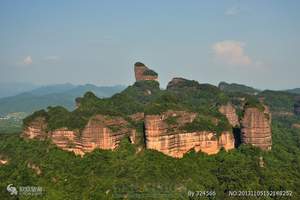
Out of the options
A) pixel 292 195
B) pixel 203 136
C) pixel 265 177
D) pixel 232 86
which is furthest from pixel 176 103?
pixel 232 86

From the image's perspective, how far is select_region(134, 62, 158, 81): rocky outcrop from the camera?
88.9 metres

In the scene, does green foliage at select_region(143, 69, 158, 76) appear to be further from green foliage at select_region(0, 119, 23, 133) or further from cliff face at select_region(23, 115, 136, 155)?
cliff face at select_region(23, 115, 136, 155)

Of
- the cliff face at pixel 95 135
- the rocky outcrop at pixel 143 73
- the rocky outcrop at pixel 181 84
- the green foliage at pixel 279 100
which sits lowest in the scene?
the cliff face at pixel 95 135

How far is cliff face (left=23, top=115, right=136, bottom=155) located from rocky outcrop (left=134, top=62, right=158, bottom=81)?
34111 mm

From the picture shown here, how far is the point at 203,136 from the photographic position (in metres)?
54.9

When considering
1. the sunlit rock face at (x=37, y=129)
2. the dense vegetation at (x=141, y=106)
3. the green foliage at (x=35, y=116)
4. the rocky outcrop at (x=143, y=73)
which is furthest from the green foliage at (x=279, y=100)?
the sunlit rock face at (x=37, y=129)

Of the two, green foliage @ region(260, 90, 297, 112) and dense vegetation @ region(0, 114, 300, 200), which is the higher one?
green foliage @ region(260, 90, 297, 112)

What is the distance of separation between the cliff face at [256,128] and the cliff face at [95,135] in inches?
531

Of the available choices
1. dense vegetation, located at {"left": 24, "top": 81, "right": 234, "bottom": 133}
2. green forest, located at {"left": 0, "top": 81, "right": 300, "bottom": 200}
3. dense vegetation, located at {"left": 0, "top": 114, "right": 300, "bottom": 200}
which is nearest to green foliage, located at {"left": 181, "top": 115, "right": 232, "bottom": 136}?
dense vegetation, located at {"left": 24, "top": 81, "right": 234, "bottom": 133}

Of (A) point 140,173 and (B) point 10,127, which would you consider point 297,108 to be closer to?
(A) point 140,173

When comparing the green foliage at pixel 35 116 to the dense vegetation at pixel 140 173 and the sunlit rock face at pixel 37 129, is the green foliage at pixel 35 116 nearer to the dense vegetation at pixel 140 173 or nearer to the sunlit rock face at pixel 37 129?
the sunlit rock face at pixel 37 129

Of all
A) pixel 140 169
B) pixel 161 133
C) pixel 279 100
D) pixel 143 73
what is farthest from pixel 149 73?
pixel 140 169

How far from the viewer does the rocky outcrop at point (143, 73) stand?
88.9 metres

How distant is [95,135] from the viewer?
52.3 metres
